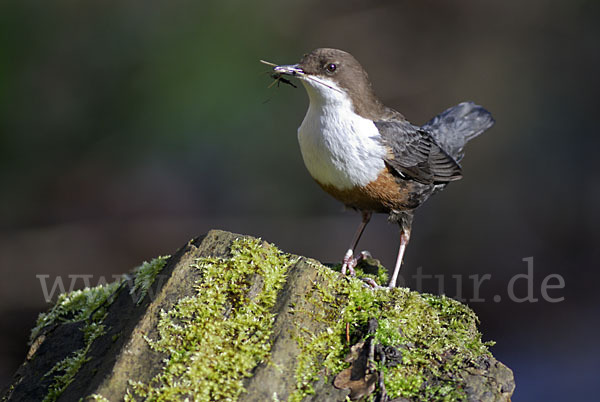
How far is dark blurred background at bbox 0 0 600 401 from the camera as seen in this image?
6.28m

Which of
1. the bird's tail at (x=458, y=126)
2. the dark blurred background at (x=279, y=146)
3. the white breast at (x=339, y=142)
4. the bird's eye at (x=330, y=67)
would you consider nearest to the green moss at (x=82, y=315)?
the white breast at (x=339, y=142)

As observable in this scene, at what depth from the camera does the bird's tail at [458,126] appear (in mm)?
4934

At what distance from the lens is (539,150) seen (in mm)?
8297

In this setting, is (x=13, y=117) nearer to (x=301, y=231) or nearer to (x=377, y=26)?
(x=301, y=231)

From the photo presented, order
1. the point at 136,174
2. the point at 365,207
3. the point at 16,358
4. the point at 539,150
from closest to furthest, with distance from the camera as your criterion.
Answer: the point at 365,207 < the point at 16,358 < the point at 136,174 < the point at 539,150

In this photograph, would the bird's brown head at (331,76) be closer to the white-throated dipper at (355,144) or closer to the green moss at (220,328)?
the white-throated dipper at (355,144)

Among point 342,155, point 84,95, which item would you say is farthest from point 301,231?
point 342,155

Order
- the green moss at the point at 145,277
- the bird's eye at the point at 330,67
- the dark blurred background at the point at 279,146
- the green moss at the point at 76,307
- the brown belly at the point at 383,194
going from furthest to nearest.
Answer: the dark blurred background at the point at 279,146
the brown belly at the point at 383,194
the bird's eye at the point at 330,67
the green moss at the point at 76,307
the green moss at the point at 145,277

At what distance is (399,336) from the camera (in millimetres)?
2615

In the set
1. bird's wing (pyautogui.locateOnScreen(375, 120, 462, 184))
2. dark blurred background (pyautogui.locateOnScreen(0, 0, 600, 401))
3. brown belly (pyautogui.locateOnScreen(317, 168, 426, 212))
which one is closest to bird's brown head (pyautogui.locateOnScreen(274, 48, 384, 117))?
bird's wing (pyautogui.locateOnScreen(375, 120, 462, 184))

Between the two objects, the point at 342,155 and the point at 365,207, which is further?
the point at 365,207

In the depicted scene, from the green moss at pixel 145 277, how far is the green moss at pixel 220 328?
1.09 feet

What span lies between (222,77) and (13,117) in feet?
7.15

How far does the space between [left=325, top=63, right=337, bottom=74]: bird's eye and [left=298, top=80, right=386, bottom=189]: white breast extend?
10cm
